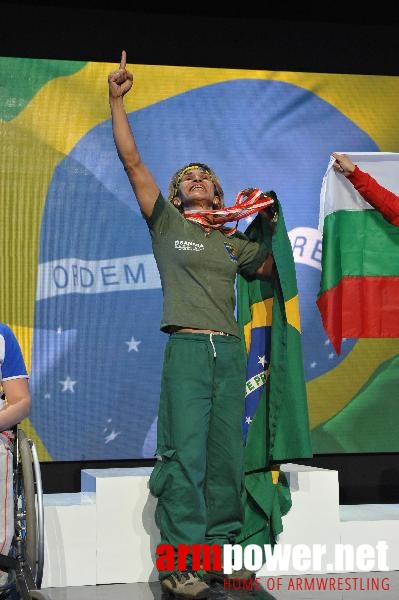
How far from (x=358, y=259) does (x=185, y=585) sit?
5.26ft

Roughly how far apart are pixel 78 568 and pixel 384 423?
5.94 feet

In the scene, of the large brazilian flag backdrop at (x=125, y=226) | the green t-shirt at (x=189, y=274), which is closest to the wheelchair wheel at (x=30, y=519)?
the green t-shirt at (x=189, y=274)

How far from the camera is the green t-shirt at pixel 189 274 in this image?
11.0ft

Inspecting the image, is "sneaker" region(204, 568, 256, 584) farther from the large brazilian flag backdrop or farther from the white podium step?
the large brazilian flag backdrop

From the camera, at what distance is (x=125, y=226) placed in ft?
15.4

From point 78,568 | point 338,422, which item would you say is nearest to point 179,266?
point 78,568

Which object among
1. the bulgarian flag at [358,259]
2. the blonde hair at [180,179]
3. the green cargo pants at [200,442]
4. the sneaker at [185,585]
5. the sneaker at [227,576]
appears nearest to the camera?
the sneaker at [185,585]

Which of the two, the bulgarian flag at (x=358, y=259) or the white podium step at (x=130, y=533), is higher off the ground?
the bulgarian flag at (x=358, y=259)

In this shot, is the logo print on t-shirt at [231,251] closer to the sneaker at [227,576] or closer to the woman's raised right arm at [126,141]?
the woman's raised right arm at [126,141]

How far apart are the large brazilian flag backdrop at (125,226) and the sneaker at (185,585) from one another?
4.72ft

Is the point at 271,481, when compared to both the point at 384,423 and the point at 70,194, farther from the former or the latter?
the point at 70,194

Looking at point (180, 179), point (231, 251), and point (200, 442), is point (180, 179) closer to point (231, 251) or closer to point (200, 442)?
point (231, 251)

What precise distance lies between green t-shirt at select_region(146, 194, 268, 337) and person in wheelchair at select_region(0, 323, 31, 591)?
1.93 feet

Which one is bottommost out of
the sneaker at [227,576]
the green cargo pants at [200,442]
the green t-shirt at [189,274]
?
the sneaker at [227,576]
